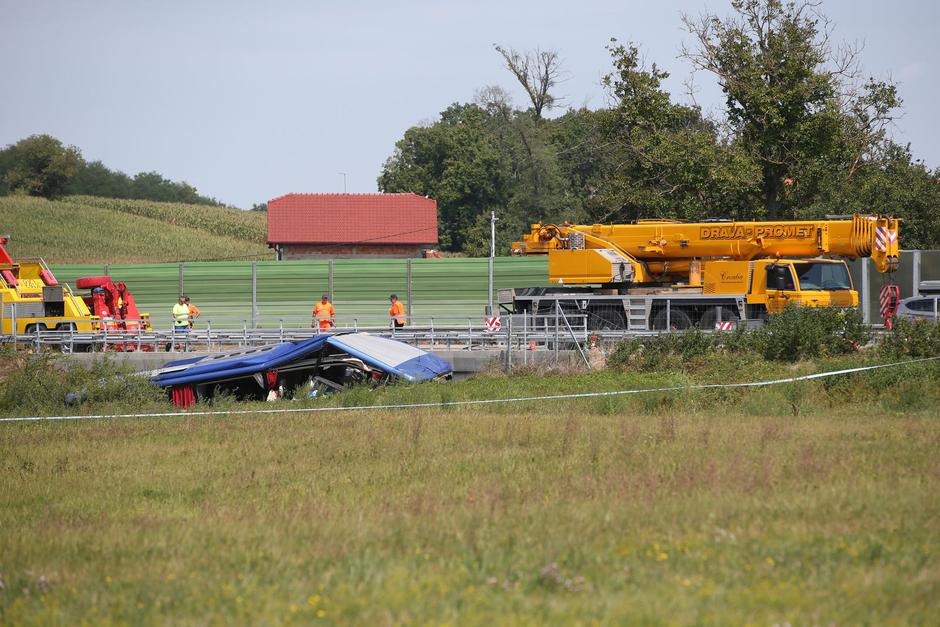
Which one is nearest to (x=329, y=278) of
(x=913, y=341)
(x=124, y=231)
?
(x=913, y=341)

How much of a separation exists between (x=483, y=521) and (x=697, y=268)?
20.9 metres

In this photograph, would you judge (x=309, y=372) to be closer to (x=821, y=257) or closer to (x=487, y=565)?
(x=487, y=565)

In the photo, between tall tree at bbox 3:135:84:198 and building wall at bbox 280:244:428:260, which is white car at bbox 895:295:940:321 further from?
tall tree at bbox 3:135:84:198

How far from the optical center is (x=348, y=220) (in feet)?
204

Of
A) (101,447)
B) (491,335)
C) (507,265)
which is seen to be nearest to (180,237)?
(507,265)

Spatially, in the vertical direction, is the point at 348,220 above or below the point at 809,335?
above

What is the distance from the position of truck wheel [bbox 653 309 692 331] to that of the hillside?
138 ft

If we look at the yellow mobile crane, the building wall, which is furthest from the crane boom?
the building wall

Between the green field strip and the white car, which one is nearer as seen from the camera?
the white car

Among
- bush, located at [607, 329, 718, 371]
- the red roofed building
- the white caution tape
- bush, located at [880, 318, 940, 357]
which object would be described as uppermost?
the red roofed building

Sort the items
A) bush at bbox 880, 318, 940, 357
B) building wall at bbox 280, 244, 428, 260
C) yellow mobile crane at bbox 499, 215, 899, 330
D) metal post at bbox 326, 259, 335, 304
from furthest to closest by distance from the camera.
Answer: building wall at bbox 280, 244, 428, 260
metal post at bbox 326, 259, 335, 304
yellow mobile crane at bbox 499, 215, 899, 330
bush at bbox 880, 318, 940, 357

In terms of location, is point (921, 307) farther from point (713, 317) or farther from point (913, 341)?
point (913, 341)

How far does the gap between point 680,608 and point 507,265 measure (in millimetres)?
30899

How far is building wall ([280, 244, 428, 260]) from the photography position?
60.8 meters
